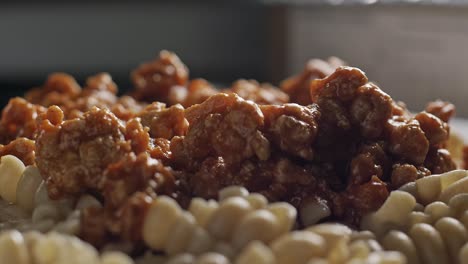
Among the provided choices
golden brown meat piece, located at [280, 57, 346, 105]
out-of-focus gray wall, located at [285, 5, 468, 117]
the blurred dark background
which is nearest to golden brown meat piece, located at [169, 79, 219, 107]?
golden brown meat piece, located at [280, 57, 346, 105]

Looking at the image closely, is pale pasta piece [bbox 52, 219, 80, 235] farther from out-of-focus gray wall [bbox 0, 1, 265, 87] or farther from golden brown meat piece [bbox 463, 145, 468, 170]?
out-of-focus gray wall [bbox 0, 1, 265, 87]

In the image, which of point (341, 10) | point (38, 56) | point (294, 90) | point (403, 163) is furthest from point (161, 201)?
point (38, 56)

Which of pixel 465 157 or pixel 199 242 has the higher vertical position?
pixel 199 242

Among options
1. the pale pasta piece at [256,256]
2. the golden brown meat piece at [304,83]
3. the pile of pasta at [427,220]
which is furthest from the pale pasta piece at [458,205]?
the golden brown meat piece at [304,83]

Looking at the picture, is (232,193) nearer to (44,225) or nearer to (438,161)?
(44,225)

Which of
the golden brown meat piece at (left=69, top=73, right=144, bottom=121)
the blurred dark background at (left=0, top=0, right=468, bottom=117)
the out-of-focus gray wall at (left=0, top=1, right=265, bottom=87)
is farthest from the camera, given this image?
the out-of-focus gray wall at (left=0, top=1, right=265, bottom=87)

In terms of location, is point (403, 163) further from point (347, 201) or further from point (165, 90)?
point (165, 90)

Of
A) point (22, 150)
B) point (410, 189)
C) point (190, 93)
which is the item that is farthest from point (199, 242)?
point (190, 93)
